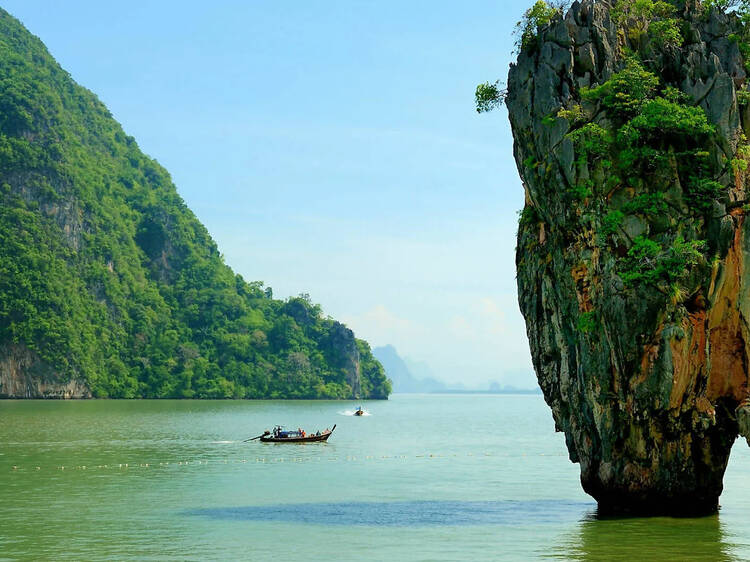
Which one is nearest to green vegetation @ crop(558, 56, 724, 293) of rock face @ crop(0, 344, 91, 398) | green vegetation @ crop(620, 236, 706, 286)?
green vegetation @ crop(620, 236, 706, 286)

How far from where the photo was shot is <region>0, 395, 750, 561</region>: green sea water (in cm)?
2250

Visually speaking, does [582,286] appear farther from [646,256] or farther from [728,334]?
[728,334]

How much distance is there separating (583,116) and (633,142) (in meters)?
1.51

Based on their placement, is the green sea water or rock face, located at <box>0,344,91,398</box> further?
rock face, located at <box>0,344,91,398</box>

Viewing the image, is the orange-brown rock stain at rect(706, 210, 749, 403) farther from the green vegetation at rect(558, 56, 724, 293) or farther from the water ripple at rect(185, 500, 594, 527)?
the water ripple at rect(185, 500, 594, 527)

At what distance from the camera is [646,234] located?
24.5 meters

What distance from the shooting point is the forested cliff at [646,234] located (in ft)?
78.5

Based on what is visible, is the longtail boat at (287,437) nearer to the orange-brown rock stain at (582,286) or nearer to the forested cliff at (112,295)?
the orange-brown rock stain at (582,286)

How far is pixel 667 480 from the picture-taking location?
81.3 feet

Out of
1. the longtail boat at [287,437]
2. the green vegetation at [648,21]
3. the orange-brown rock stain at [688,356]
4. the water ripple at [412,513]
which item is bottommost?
the water ripple at [412,513]

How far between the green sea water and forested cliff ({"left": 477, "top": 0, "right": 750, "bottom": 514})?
2.26 m

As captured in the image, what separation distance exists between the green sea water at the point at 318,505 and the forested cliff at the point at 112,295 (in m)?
73.8

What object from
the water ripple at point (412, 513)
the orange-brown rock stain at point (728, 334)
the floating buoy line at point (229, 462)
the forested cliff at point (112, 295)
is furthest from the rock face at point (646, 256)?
the forested cliff at point (112, 295)

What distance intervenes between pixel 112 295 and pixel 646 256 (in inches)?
5169
